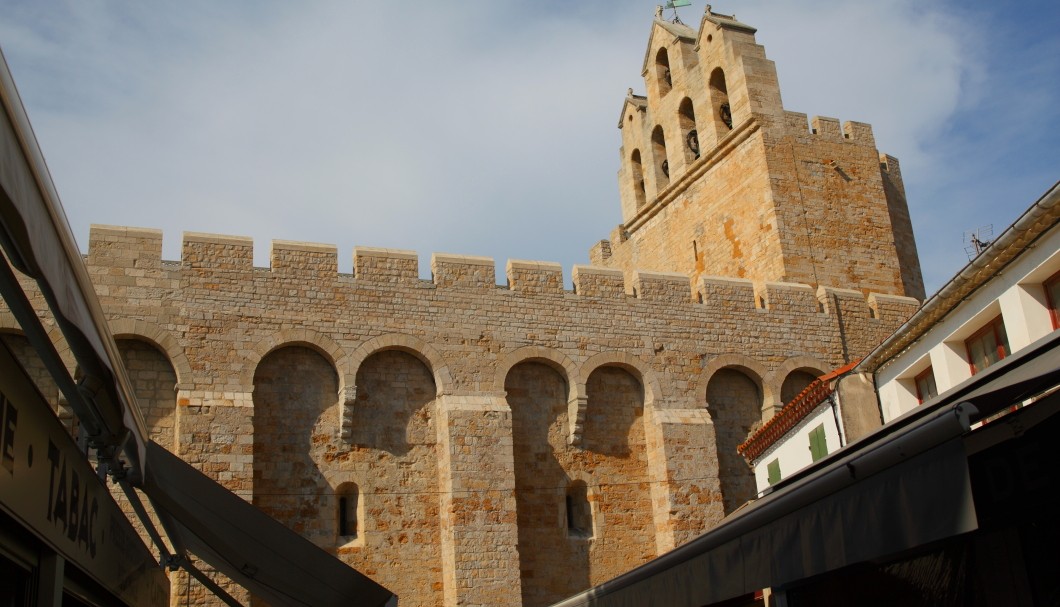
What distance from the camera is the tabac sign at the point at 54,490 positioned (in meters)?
3.39

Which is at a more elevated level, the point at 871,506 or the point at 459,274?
the point at 459,274

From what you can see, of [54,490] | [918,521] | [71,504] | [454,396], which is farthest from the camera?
[454,396]

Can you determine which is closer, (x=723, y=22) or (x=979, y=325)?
(x=979, y=325)

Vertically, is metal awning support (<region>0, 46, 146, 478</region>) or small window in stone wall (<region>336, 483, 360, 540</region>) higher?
small window in stone wall (<region>336, 483, 360, 540</region>)

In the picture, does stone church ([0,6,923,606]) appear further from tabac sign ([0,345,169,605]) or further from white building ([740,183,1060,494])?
tabac sign ([0,345,169,605])

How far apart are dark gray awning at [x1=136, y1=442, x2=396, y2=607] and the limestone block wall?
23.5 ft

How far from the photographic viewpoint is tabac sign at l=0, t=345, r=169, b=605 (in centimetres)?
339

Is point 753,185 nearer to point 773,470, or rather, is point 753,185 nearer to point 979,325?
point 773,470

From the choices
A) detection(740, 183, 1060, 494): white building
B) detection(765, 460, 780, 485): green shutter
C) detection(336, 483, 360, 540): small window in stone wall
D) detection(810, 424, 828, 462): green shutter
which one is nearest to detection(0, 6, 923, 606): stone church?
detection(336, 483, 360, 540): small window in stone wall

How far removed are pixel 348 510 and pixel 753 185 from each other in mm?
11238

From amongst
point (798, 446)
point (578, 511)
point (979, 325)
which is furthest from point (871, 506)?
point (578, 511)

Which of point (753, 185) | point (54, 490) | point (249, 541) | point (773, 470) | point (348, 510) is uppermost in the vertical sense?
point (753, 185)

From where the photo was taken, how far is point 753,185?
21.8 m

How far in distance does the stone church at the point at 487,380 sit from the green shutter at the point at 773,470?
128 cm
